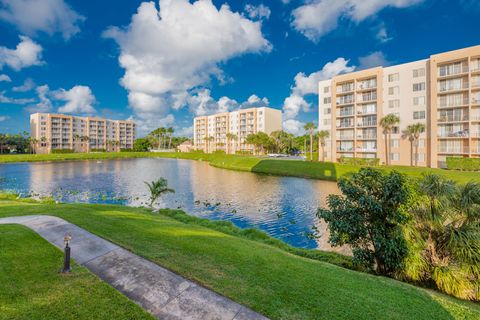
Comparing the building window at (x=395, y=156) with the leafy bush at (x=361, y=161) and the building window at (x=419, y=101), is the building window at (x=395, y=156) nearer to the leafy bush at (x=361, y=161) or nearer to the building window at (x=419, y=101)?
the leafy bush at (x=361, y=161)

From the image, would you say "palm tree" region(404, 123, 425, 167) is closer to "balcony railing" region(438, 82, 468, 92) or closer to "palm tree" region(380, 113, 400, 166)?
"palm tree" region(380, 113, 400, 166)

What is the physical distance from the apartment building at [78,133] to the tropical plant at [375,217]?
137 m

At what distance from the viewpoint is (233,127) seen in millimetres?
115688

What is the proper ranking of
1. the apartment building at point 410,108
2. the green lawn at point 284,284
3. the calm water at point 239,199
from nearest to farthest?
1. the green lawn at point 284,284
2. the calm water at point 239,199
3. the apartment building at point 410,108

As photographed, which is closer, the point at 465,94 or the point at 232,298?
the point at 232,298

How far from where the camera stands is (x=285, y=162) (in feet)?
184

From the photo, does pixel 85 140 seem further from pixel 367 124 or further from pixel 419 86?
pixel 419 86

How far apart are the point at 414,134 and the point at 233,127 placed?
259 ft

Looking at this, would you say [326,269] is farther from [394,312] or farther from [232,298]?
[232,298]

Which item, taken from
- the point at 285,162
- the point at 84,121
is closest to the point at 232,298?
the point at 285,162

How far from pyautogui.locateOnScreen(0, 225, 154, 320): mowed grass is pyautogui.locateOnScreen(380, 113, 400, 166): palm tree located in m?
53.3

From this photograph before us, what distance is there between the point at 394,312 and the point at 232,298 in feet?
12.4

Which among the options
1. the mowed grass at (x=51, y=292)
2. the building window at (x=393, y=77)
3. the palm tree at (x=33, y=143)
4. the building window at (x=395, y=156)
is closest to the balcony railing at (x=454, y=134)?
the building window at (x=395, y=156)

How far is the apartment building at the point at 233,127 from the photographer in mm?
106438
